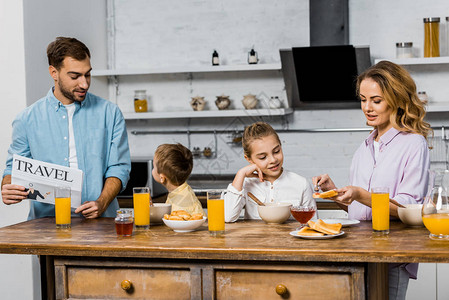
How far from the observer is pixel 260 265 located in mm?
2264

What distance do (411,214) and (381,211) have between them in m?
0.24

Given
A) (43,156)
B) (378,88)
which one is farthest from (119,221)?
(378,88)

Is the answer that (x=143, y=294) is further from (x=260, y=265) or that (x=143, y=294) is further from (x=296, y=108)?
(x=296, y=108)

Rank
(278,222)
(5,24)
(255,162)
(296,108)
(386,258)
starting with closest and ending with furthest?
(386,258), (278,222), (255,162), (5,24), (296,108)

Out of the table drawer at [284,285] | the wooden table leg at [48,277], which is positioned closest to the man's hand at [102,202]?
the wooden table leg at [48,277]

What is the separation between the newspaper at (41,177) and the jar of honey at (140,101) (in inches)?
106

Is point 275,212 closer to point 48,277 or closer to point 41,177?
point 48,277

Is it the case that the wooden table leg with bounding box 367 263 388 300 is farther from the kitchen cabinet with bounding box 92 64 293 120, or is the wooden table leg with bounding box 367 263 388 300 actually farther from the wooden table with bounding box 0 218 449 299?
the kitchen cabinet with bounding box 92 64 293 120

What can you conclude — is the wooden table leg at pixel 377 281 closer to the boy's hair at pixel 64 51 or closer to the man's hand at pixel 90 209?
the man's hand at pixel 90 209

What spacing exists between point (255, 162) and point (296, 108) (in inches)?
104

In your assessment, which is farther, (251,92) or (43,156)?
(251,92)

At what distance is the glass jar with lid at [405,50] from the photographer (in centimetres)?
493

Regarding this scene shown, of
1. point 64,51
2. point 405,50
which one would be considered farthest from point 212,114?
point 64,51

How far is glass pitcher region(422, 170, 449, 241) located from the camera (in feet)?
7.36
